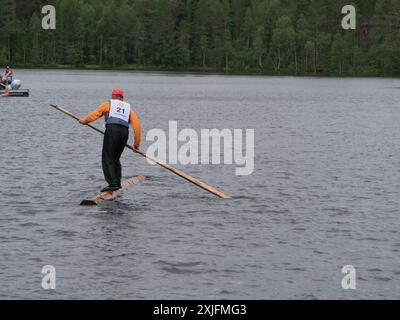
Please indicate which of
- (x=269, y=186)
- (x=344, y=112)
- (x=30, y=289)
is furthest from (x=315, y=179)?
(x=344, y=112)

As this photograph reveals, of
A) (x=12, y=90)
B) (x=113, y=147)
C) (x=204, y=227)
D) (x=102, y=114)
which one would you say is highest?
(x=102, y=114)

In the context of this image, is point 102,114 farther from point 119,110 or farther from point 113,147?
point 113,147

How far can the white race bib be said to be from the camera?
2345 centimetres

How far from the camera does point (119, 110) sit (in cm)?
2356

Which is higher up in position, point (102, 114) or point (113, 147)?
point (102, 114)

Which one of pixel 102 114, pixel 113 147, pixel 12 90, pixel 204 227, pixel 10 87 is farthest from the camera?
pixel 10 87

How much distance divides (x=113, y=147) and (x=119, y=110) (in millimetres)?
1105

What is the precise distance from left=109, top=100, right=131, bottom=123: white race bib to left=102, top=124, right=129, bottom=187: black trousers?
28cm

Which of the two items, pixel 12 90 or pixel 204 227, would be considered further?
pixel 12 90

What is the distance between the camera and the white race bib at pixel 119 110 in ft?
76.9

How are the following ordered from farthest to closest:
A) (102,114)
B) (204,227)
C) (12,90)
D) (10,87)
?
(10,87) < (12,90) < (102,114) < (204,227)

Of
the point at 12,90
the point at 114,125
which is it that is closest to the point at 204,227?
the point at 114,125

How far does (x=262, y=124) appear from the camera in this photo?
57.5 metres
